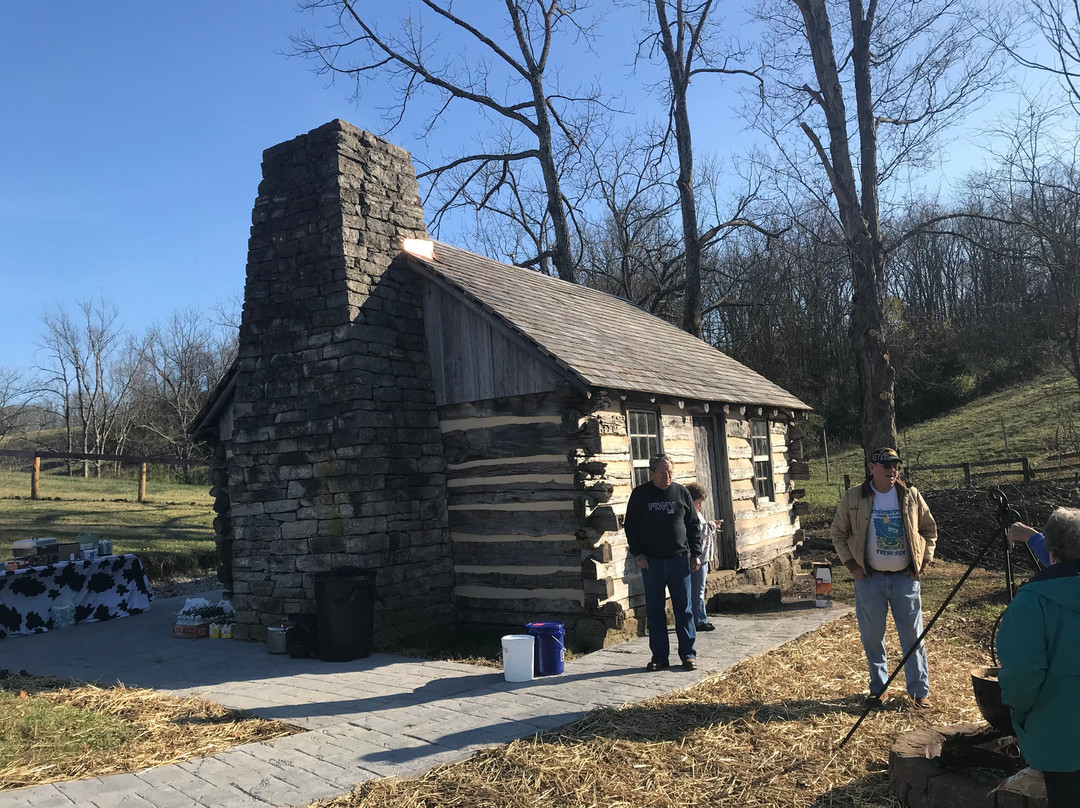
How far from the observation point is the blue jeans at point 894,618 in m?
5.56

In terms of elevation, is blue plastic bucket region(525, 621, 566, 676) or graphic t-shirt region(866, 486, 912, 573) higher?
graphic t-shirt region(866, 486, 912, 573)

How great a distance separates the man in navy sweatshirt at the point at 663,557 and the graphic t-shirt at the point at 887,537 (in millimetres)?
1780

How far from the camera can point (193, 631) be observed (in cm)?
976

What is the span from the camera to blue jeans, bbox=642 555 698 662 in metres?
6.96

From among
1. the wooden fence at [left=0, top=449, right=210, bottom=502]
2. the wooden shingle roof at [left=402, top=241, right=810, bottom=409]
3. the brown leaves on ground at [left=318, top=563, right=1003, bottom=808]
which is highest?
the wooden shingle roof at [left=402, top=241, right=810, bottom=409]

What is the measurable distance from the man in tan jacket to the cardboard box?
7.85m

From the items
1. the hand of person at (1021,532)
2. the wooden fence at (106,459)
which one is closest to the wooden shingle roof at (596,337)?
the hand of person at (1021,532)

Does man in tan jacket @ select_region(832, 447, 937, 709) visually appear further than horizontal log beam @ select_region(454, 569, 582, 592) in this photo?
No

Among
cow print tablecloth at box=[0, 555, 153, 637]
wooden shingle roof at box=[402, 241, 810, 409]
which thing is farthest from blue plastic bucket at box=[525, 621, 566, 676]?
cow print tablecloth at box=[0, 555, 153, 637]

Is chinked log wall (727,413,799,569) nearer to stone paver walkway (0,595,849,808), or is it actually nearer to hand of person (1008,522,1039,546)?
stone paver walkway (0,595,849,808)

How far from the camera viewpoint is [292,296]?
9539 mm

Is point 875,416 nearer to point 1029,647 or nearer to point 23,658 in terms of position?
point 1029,647

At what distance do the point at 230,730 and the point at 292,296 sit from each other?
5409 millimetres

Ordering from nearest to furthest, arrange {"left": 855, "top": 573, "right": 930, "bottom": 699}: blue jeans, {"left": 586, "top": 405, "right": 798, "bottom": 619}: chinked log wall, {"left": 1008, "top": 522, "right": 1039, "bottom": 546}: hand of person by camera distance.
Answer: {"left": 1008, "top": 522, "right": 1039, "bottom": 546}: hand of person, {"left": 855, "top": 573, "right": 930, "bottom": 699}: blue jeans, {"left": 586, "top": 405, "right": 798, "bottom": 619}: chinked log wall
